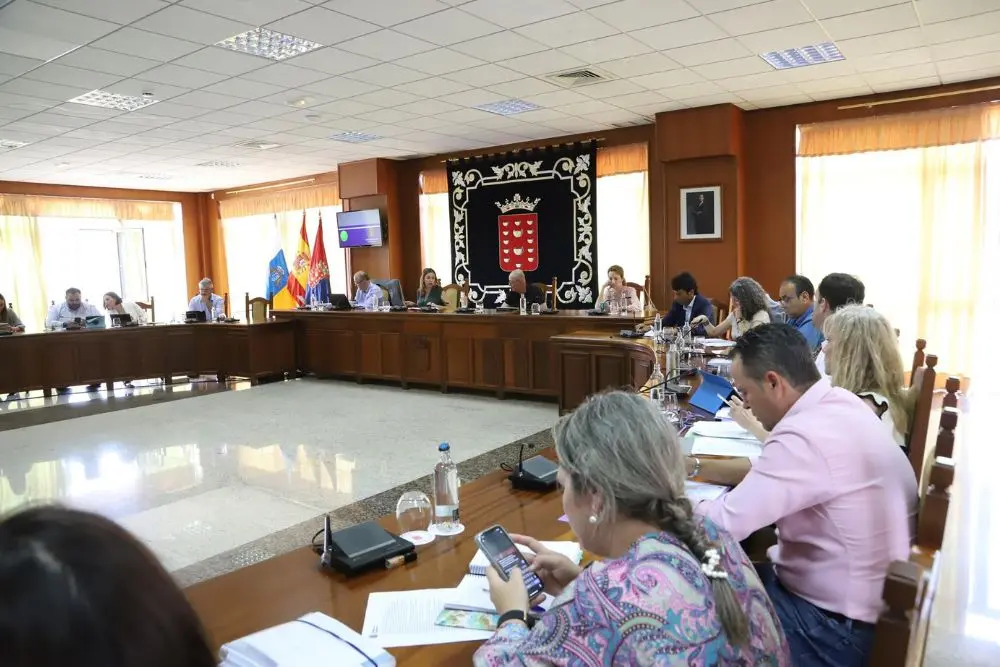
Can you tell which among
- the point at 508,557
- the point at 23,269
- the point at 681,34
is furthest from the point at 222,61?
the point at 23,269

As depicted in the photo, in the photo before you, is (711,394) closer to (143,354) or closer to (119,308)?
(143,354)

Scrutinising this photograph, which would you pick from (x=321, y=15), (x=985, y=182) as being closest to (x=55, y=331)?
(x=321, y=15)

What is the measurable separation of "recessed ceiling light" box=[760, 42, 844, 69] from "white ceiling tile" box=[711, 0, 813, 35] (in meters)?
0.67

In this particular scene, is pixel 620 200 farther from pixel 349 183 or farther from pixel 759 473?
pixel 759 473

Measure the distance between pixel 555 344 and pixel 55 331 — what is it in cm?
597

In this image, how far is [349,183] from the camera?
10352 mm

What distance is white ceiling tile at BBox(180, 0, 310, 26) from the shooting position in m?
4.07

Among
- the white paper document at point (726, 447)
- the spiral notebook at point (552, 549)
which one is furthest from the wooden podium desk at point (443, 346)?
the spiral notebook at point (552, 549)

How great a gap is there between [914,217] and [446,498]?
6.88 m

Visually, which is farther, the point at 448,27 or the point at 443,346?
the point at 443,346

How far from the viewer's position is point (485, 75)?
229 inches

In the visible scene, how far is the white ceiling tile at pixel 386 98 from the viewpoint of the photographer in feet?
20.6

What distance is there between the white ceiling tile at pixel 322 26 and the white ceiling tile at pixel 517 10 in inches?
29.9

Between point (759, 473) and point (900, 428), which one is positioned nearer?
point (759, 473)
